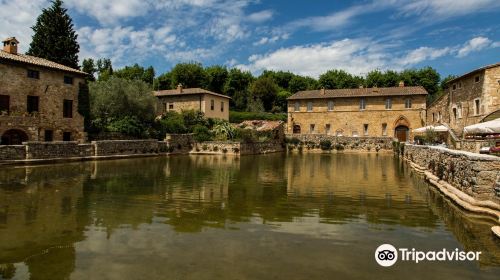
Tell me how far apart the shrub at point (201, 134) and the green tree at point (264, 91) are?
81.1 ft

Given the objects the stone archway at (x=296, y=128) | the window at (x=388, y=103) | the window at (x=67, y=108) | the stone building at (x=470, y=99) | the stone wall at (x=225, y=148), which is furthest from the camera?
the stone archway at (x=296, y=128)

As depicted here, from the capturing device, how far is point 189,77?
6181cm

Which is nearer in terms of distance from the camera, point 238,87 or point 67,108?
point 67,108

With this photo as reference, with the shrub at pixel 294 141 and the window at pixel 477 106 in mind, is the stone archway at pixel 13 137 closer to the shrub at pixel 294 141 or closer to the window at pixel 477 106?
the shrub at pixel 294 141

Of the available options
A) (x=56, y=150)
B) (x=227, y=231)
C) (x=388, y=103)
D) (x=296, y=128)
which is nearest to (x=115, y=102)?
(x=56, y=150)

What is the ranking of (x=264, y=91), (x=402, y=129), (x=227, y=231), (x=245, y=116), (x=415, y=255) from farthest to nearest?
(x=264, y=91)
(x=245, y=116)
(x=402, y=129)
(x=227, y=231)
(x=415, y=255)

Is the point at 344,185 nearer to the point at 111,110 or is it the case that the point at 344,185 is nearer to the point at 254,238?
the point at 254,238

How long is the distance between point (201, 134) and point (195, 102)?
30.8 feet

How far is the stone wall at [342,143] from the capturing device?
1682 inches

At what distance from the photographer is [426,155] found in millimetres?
18797

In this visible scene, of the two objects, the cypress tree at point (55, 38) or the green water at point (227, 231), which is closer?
the green water at point (227, 231)

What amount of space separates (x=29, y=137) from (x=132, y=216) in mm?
21640

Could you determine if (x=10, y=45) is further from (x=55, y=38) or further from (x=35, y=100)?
(x=55, y=38)

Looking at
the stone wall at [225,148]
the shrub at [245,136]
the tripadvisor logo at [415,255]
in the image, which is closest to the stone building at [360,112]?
the shrub at [245,136]
